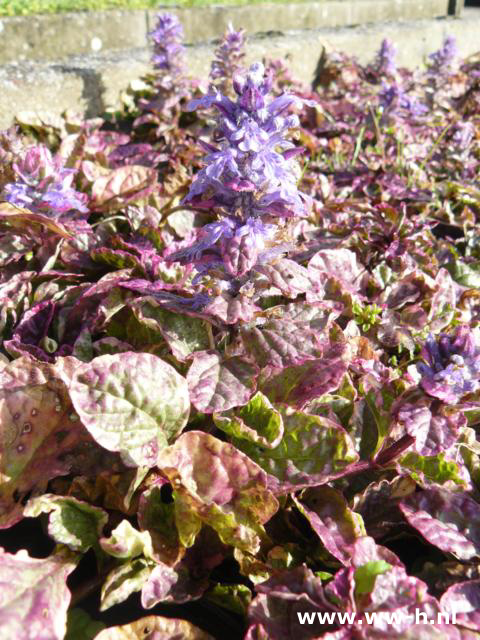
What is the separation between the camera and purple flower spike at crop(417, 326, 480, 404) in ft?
4.68

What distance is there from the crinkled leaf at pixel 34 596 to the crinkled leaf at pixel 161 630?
5.8 inches

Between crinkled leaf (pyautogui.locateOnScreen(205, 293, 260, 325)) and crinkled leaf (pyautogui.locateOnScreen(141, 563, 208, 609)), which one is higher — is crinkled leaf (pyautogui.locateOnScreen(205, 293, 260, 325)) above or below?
above

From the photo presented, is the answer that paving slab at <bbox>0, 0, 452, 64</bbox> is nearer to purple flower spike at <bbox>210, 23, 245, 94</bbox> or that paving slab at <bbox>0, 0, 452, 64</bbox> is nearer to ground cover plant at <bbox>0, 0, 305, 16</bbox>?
ground cover plant at <bbox>0, 0, 305, 16</bbox>

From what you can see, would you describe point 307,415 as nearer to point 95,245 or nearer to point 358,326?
point 358,326

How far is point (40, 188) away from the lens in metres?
2.08

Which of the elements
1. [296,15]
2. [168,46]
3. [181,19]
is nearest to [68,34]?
[168,46]

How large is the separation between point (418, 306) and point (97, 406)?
1.19 metres

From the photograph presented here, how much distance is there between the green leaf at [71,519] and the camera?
1.41 m

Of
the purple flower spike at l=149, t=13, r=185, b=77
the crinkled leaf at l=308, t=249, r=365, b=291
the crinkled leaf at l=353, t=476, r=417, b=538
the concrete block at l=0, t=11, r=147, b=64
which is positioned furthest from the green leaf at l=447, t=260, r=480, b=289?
the concrete block at l=0, t=11, r=147, b=64

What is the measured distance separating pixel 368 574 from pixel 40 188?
162 centimetres

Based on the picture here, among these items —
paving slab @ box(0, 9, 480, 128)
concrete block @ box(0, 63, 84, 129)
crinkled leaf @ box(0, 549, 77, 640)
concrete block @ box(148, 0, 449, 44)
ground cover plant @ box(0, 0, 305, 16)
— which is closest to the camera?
crinkled leaf @ box(0, 549, 77, 640)

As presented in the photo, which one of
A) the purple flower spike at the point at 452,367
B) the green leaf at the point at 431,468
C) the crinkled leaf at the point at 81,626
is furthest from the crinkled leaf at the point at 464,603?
the crinkled leaf at the point at 81,626

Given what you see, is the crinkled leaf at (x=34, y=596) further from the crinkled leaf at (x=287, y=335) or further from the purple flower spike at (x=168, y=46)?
the purple flower spike at (x=168, y=46)

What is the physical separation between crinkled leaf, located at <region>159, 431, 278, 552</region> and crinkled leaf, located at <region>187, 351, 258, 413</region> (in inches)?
3.8
